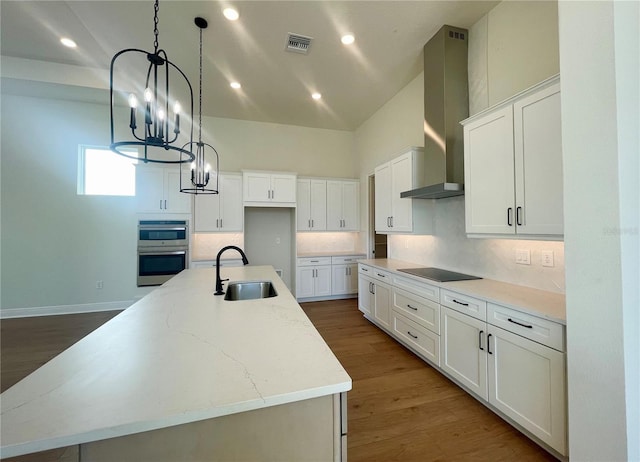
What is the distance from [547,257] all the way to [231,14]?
371 centimetres

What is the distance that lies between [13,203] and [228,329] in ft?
17.9

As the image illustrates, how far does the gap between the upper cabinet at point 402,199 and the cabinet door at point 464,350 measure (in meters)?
1.27

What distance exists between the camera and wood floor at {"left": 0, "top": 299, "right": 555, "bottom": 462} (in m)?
1.67

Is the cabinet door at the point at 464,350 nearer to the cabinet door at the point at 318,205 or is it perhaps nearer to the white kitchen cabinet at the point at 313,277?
the white kitchen cabinet at the point at 313,277

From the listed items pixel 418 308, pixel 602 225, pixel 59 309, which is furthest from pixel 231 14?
pixel 59 309

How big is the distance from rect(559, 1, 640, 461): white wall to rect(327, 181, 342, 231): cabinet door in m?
4.19

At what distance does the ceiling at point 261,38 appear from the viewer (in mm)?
2541

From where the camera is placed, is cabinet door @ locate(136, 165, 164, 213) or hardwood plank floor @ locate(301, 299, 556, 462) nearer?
hardwood plank floor @ locate(301, 299, 556, 462)

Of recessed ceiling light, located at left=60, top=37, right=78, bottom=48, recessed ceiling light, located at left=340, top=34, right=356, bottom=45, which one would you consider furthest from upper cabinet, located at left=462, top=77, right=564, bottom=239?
recessed ceiling light, located at left=60, top=37, right=78, bottom=48

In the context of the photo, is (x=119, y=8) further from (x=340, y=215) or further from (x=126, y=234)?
(x=340, y=215)

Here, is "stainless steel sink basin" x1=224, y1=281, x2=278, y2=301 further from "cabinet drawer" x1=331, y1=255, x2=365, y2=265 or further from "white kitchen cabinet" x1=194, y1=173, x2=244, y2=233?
"cabinet drawer" x1=331, y1=255, x2=365, y2=265

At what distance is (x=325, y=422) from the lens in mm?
872

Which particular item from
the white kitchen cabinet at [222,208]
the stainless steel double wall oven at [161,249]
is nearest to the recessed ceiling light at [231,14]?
the white kitchen cabinet at [222,208]

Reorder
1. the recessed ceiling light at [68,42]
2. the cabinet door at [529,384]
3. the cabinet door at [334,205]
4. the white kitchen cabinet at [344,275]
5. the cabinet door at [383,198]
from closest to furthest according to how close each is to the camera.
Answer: the cabinet door at [529,384] → the recessed ceiling light at [68,42] → the cabinet door at [383,198] → the white kitchen cabinet at [344,275] → the cabinet door at [334,205]
